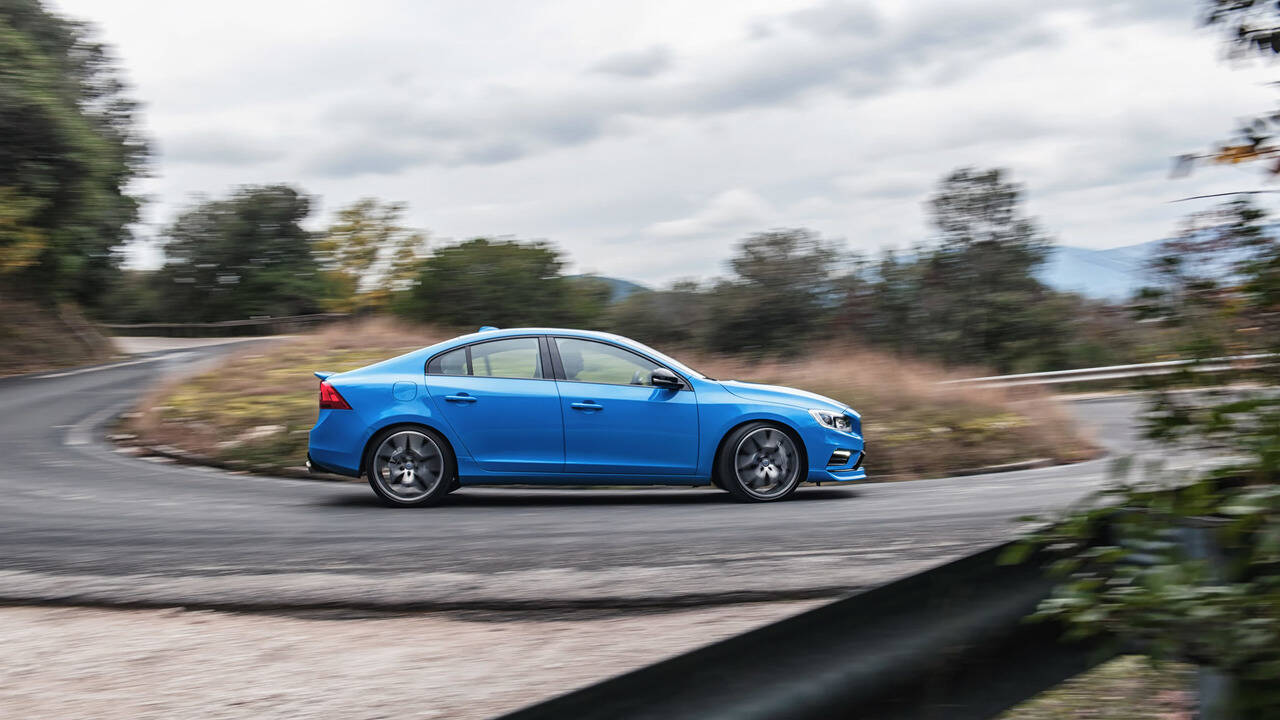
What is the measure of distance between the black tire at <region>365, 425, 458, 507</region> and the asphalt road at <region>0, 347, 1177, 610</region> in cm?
21

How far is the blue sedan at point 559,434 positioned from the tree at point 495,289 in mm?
12714

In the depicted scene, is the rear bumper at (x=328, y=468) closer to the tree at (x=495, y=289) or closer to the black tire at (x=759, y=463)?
the black tire at (x=759, y=463)

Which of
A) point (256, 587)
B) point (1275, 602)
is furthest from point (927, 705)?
point (256, 587)

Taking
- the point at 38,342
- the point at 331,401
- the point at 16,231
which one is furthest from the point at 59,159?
the point at 331,401

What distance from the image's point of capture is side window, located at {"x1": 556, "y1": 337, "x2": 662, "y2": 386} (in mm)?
9328

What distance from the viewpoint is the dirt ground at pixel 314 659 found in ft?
13.7

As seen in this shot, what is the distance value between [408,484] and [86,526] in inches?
95.4

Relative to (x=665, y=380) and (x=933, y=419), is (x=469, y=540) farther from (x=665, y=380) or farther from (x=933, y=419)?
(x=933, y=419)

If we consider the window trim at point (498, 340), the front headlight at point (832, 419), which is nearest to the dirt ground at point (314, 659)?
the window trim at point (498, 340)

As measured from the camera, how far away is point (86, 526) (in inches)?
328

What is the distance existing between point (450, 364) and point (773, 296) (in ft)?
43.8

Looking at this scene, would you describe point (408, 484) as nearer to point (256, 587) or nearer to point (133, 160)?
point (256, 587)

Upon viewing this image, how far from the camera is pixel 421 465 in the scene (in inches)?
361

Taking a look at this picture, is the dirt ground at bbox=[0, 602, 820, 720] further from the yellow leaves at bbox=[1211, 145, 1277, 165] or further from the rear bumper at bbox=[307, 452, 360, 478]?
the rear bumper at bbox=[307, 452, 360, 478]
